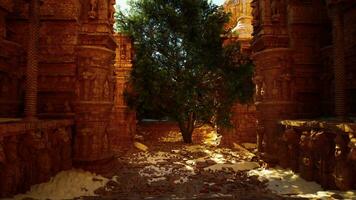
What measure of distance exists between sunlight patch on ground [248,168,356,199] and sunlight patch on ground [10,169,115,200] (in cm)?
402

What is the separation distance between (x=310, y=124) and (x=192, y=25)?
8.73m

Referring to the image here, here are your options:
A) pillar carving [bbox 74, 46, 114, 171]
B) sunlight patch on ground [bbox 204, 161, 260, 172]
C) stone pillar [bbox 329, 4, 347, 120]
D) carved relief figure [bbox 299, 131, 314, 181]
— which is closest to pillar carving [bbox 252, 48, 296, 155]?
sunlight patch on ground [bbox 204, 161, 260, 172]

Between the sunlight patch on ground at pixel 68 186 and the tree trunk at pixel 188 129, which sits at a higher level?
the tree trunk at pixel 188 129

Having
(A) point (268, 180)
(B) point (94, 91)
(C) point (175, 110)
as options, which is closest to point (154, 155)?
(C) point (175, 110)

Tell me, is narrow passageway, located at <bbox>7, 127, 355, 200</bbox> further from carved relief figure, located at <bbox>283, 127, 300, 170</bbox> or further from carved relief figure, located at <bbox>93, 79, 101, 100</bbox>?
carved relief figure, located at <bbox>93, 79, 101, 100</bbox>

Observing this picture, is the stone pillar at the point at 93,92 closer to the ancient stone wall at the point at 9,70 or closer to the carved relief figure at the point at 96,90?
the carved relief figure at the point at 96,90

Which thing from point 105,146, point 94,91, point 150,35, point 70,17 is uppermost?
point 150,35

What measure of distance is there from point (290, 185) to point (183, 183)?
2493mm

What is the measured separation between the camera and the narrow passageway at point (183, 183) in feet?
18.7

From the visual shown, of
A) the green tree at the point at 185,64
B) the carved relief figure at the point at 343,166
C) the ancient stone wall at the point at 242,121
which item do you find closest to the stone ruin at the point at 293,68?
the carved relief figure at the point at 343,166

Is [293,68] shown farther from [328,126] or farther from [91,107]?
[91,107]

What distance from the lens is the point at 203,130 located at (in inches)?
726

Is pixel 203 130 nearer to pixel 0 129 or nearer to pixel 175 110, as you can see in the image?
pixel 175 110

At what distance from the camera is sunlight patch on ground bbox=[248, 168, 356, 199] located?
4.74m
